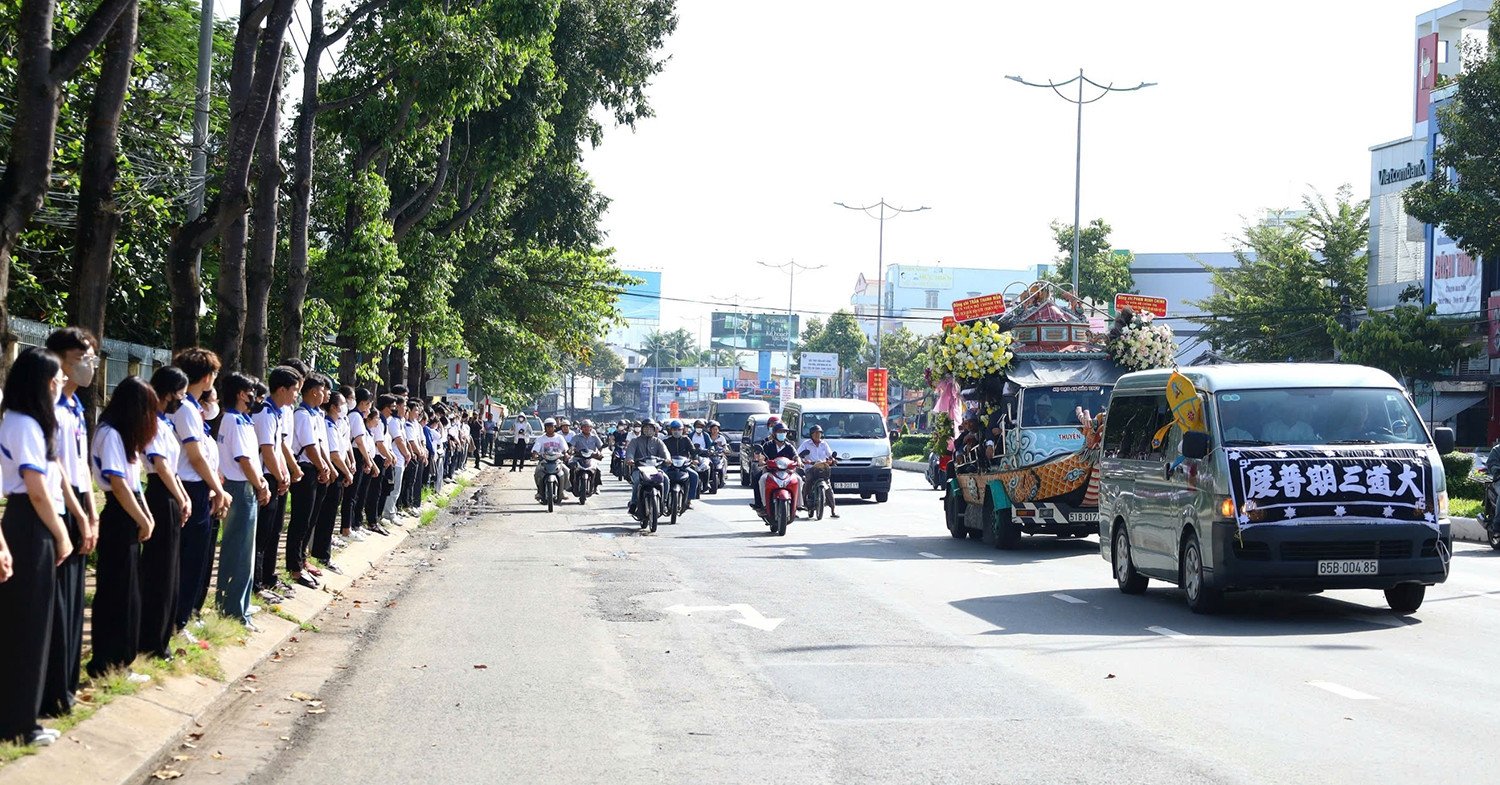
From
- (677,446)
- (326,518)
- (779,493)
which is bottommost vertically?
(779,493)

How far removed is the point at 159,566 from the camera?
31.0ft

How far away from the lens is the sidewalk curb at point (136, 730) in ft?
22.7

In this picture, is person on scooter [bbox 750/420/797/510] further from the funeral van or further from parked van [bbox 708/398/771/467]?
parked van [bbox 708/398/771/467]

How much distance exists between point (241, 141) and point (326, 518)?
4.11m

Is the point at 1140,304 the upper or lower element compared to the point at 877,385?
upper

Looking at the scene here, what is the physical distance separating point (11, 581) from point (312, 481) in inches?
304

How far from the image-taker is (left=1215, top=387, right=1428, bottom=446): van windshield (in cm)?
1384

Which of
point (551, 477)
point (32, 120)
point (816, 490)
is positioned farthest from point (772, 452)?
point (32, 120)

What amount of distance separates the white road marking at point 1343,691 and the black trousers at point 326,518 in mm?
9004

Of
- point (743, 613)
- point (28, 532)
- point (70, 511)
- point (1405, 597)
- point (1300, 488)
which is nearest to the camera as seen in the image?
point (28, 532)

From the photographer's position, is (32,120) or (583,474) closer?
(32,120)

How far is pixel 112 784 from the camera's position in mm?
6969

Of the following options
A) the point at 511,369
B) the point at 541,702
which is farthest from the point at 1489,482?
the point at 511,369

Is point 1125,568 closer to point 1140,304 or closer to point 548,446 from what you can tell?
point 1140,304
